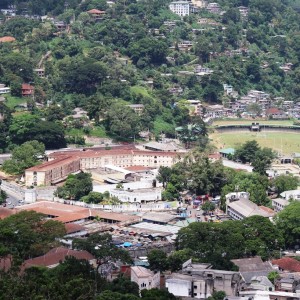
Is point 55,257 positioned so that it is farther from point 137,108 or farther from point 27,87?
point 27,87

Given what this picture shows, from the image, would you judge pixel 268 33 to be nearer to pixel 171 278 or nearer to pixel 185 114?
pixel 185 114

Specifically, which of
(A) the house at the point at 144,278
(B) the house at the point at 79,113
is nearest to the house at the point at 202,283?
(A) the house at the point at 144,278

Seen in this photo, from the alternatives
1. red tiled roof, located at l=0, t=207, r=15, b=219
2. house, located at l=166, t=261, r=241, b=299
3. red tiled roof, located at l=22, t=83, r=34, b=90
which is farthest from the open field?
house, located at l=166, t=261, r=241, b=299

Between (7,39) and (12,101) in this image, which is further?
(7,39)

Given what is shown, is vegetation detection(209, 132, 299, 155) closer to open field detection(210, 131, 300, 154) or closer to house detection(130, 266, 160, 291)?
open field detection(210, 131, 300, 154)

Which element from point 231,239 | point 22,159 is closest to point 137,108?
point 22,159

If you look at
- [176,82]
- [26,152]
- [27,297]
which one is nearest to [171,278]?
[27,297]

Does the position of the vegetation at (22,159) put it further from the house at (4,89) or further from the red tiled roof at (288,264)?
the red tiled roof at (288,264)
